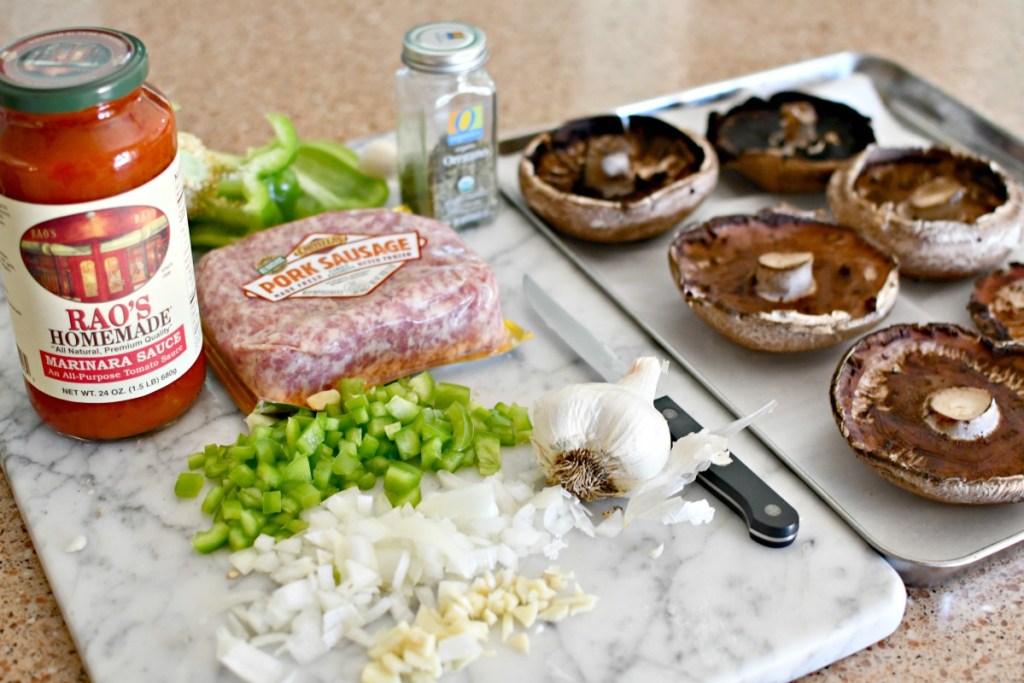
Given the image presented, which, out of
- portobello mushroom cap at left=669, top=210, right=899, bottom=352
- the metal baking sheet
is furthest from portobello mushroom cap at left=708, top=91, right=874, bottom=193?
portobello mushroom cap at left=669, top=210, right=899, bottom=352

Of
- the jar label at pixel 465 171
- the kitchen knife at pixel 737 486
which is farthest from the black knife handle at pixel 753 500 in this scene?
the jar label at pixel 465 171

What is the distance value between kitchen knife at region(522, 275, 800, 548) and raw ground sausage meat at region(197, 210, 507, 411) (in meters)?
0.13

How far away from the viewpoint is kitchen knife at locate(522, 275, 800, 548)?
105 cm

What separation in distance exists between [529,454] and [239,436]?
30 cm

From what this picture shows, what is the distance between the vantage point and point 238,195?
4.74 ft

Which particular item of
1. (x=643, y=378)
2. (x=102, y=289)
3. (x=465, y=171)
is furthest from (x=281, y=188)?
(x=643, y=378)

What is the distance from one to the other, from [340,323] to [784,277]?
1.71ft

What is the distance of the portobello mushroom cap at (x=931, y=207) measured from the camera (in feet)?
4.49

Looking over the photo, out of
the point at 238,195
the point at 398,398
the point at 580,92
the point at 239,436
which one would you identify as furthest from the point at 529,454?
the point at 580,92

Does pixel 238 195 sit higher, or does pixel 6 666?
pixel 238 195

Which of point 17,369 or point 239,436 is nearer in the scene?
point 239,436

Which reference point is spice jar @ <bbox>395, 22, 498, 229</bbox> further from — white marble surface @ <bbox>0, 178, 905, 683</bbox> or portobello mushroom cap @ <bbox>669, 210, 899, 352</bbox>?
white marble surface @ <bbox>0, 178, 905, 683</bbox>

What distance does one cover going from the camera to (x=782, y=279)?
131cm

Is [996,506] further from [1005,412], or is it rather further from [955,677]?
[955,677]
